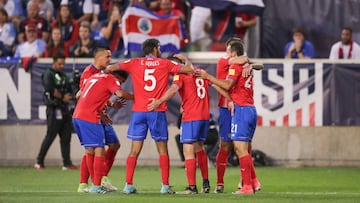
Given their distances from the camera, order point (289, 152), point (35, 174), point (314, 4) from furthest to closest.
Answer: point (314, 4), point (289, 152), point (35, 174)

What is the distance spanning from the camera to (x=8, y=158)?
24438mm

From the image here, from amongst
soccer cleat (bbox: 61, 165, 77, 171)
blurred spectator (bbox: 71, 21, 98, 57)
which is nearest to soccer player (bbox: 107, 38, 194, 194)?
soccer cleat (bbox: 61, 165, 77, 171)

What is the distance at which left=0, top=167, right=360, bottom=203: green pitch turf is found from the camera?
50.9ft

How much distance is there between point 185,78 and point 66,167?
22.6 ft

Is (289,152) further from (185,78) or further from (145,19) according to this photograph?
(185,78)

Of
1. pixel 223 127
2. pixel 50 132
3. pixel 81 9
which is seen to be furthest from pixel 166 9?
pixel 223 127

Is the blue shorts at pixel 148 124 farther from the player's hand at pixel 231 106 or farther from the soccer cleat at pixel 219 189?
the soccer cleat at pixel 219 189

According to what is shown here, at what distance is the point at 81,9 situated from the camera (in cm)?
2636

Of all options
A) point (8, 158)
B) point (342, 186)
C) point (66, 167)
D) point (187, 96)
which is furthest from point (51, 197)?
A: point (8, 158)

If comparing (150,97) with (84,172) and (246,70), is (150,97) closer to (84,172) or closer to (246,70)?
(246,70)

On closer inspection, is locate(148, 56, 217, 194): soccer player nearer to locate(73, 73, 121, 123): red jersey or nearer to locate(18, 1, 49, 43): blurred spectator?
locate(73, 73, 121, 123): red jersey

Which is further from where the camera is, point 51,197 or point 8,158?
point 8,158

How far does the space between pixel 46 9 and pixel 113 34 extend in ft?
6.73

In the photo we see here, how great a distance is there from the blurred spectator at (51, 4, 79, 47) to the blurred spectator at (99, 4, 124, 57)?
632 mm
